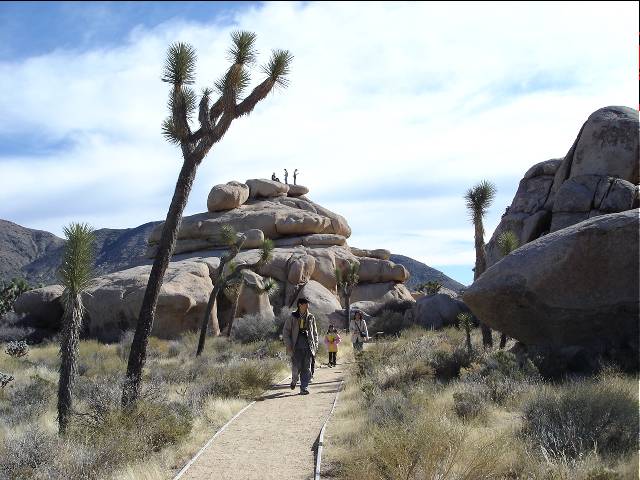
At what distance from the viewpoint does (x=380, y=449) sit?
582 centimetres

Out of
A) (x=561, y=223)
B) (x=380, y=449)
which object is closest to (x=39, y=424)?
(x=380, y=449)

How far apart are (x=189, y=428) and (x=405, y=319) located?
83.0 feet

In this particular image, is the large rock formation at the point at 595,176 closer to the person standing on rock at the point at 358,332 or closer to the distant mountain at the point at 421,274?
the person standing on rock at the point at 358,332

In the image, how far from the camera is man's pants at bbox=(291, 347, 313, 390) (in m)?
12.3

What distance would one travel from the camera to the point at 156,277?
1040 centimetres

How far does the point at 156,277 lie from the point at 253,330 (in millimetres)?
16659

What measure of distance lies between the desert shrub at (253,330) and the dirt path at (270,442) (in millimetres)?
14137

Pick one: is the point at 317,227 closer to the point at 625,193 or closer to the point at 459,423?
the point at 625,193

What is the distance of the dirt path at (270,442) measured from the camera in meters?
6.80

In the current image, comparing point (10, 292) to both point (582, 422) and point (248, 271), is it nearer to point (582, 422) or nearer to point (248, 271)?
point (248, 271)

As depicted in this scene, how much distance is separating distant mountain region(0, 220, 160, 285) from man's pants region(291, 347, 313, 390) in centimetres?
6055

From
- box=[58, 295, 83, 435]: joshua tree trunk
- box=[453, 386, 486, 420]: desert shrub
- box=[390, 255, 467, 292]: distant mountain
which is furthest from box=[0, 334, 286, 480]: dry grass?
box=[390, 255, 467, 292]: distant mountain

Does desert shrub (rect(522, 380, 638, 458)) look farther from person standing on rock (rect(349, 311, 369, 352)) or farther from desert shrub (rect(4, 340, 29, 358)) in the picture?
desert shrub (rect(4, 340, 29, 358))

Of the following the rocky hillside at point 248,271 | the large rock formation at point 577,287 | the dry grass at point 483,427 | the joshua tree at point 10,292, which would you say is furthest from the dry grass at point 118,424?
the joshua tree at point 10,292
